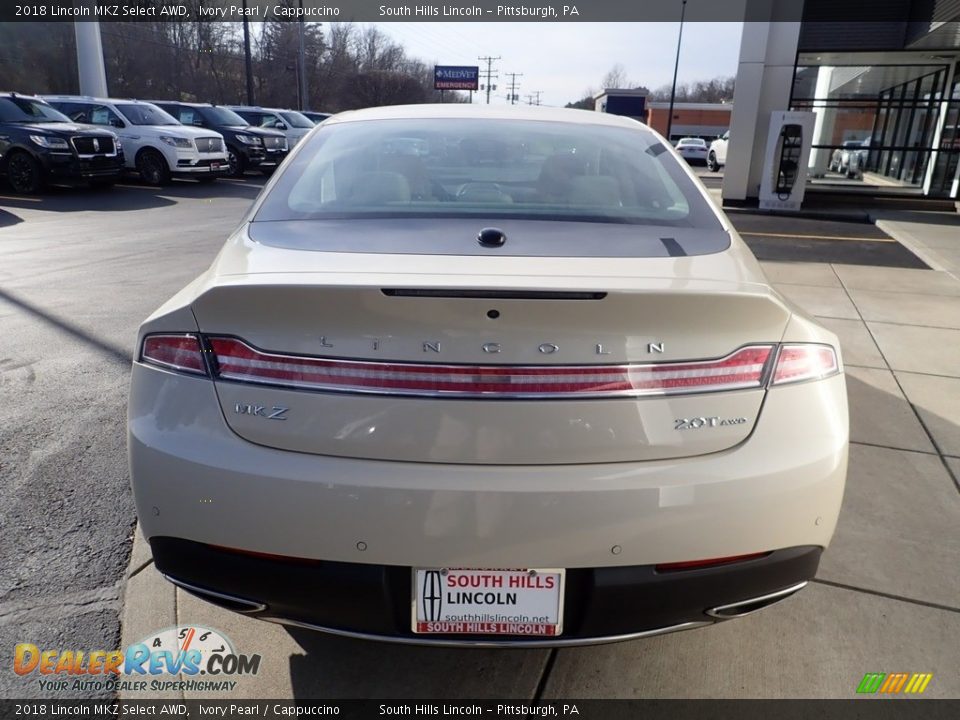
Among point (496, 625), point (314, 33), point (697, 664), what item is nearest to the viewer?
point (496, 625)

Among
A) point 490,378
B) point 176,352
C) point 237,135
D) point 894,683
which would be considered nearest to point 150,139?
point 237,135

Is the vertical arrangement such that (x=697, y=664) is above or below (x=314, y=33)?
below

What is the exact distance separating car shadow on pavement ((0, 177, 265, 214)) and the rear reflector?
39.5 feet

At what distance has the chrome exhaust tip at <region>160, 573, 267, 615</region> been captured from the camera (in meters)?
1.91

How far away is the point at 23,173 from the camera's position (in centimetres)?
1470

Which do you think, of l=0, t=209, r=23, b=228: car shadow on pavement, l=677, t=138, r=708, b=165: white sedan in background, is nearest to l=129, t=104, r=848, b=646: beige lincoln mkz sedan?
l=0, t=209, r=23, b=228: car shadow on pavement

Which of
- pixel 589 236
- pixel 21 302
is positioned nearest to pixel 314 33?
pixel 21 302

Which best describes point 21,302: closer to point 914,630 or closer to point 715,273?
point 715,273

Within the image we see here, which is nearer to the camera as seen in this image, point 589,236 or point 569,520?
point 569,520

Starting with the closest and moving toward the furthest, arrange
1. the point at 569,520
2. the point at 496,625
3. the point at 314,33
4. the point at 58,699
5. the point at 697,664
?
the point at 569,520 < the point at 496,625 < the point at 58,699 < the point at 697,664 < the point at 314,33

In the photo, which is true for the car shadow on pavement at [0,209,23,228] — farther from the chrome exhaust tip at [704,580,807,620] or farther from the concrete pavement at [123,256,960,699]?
the chrome exhaust tip at [704,580,807,620]

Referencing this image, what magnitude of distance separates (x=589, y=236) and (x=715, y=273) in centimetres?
44

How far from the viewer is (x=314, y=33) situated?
2569 inches

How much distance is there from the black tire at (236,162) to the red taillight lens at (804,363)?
2012 centimetres
